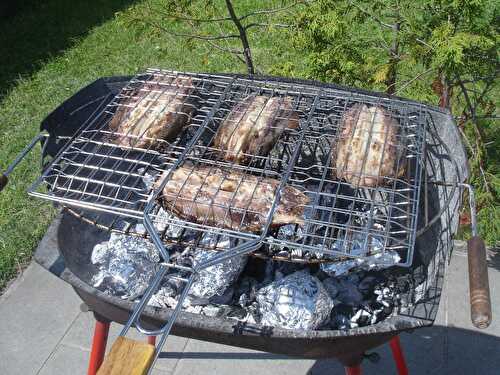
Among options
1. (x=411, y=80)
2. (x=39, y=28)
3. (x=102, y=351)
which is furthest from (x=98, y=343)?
(x=39, y=28)

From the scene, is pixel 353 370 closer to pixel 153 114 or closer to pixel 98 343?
pixel 98 343

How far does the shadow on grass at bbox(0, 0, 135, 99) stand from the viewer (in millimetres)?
6117

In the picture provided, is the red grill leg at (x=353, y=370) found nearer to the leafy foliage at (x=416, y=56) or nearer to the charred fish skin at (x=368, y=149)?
the charred fish skin at (x=368, y=149)

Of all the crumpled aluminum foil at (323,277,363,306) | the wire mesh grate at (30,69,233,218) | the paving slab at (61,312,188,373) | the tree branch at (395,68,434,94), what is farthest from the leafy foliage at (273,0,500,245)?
the paving slab at (61,312,188,373)

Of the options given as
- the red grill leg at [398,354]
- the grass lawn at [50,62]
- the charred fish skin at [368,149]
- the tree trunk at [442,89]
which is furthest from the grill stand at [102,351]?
the grass lawn at [50,62]

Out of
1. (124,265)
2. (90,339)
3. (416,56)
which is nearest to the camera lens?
(124,265)

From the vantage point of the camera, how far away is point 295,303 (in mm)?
1995

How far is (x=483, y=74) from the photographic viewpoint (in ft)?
9.62

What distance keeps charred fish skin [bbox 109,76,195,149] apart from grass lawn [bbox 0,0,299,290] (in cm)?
102

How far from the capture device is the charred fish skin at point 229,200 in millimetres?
1873

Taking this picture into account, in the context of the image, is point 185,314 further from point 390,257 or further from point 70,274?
point 390,257

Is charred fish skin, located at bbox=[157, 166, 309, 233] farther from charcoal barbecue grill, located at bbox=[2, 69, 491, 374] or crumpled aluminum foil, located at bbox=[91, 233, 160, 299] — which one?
crumpled aluminum foil, located at bbox=[91, 233, 160, 299]

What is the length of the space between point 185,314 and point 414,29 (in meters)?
2.11

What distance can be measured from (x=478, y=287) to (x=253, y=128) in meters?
1.14
